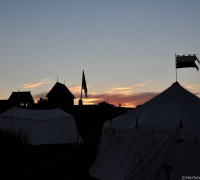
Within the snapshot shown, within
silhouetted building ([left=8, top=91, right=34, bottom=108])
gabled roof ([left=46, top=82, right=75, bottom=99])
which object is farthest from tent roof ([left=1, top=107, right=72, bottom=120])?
silhouetted building ([left=8, top=91, right=34, bottom=108])

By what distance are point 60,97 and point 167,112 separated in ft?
161

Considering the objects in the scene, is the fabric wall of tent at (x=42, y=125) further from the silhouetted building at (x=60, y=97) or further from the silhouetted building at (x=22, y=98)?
the silhouetted building at (x=22, y=98)

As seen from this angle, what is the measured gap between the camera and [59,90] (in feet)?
191

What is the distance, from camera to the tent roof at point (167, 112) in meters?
9.27

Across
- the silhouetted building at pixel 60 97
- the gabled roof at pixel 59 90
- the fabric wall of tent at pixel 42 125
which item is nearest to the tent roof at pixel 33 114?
the fabric wall of tent at pixel 42 125

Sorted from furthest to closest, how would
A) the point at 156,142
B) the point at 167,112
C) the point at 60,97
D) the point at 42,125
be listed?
the point at 60,97
the point at 42,125
the point at 167,112
the point at 156,142

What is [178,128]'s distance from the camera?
861cm

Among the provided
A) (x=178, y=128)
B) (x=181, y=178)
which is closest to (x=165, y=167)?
(x=181, y=178)

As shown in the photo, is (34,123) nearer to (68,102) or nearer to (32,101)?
(68,102)

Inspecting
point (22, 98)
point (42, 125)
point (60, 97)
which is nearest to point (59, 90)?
point (60, 97)

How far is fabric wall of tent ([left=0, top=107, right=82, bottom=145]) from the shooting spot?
19.1 m

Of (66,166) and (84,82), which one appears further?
(84,82)

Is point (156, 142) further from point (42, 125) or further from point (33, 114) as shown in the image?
point (33, 114)

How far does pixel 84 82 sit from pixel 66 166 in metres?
25.1
